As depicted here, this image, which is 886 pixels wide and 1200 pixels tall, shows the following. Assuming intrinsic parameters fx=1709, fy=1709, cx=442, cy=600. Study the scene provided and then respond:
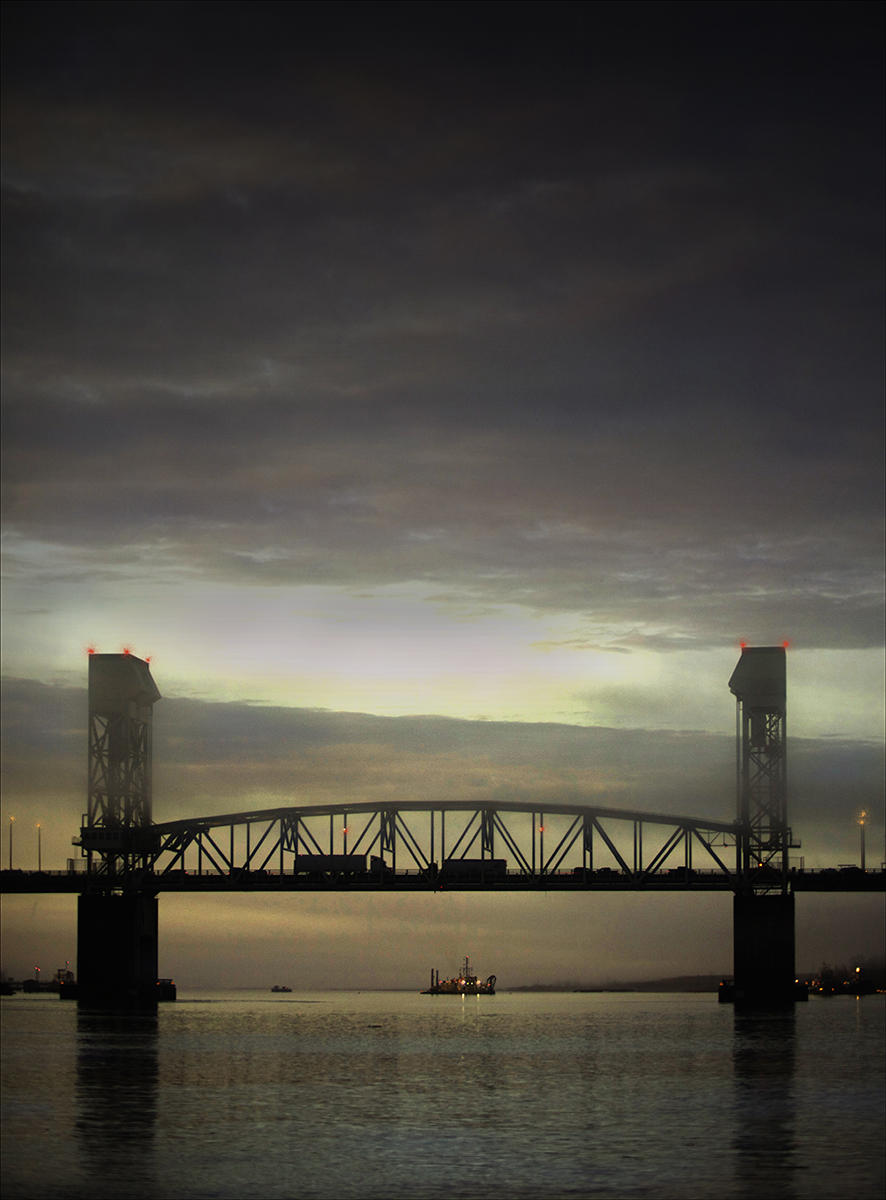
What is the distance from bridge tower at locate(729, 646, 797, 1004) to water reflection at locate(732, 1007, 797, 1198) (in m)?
24.9

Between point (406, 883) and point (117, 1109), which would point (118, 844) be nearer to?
point (406, 883)

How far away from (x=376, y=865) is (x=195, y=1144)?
121988 millimetres

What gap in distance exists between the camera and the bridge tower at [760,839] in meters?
161

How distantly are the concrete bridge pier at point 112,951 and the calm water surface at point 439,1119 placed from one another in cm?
3356

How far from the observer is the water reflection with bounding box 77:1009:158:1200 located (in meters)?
54.4

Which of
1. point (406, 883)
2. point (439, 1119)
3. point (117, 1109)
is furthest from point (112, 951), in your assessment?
point (439, 1119)

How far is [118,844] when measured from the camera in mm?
171750

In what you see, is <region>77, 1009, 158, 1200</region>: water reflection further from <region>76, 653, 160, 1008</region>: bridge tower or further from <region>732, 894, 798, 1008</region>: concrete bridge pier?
<region>732, 894, 798, 1008</region>: concrete bridge pier

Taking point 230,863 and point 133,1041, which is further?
point 230,863

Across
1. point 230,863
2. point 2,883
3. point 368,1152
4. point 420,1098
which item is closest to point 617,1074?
point 420,1098

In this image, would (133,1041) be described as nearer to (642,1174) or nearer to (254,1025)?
(254,1025)

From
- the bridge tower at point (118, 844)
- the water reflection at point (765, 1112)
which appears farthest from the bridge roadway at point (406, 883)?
the water reflection at point (765, 1112)

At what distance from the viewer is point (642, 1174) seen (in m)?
55.3

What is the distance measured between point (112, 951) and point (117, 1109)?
93227 mm
